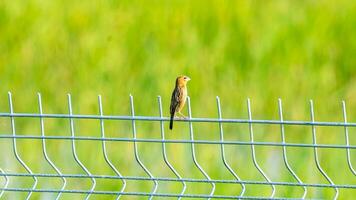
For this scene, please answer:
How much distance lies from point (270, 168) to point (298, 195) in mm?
888

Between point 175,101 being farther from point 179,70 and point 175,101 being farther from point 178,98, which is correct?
point 179,70

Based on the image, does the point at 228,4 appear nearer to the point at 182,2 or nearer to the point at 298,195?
the point at 182,2

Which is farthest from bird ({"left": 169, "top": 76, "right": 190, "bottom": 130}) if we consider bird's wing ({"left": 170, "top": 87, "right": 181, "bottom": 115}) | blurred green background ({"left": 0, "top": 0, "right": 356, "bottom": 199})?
blurred green background ({"left": 0, "top": 0, "right": 356, "bottom": 199})

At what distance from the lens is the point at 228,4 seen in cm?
863

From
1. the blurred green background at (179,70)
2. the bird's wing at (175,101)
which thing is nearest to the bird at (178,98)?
the bird's wing at (175,101)

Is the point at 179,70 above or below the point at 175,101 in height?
above

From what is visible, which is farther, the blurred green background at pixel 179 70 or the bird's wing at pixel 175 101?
the blurred green background at pixel 179 70

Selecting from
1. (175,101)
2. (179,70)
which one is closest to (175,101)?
(175,101)

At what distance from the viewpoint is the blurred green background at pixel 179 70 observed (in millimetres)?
6562

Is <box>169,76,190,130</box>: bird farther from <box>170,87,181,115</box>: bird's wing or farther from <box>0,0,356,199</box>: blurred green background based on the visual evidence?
<box>0,0,356,199</box>: blurred green background

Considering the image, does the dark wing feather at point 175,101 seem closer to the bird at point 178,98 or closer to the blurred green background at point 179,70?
the bird at point 178,98

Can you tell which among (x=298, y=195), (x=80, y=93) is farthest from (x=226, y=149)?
(x=80, y=93)

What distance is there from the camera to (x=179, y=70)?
7777 mm

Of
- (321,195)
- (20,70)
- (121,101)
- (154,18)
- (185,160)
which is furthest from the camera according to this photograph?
(154,18)
